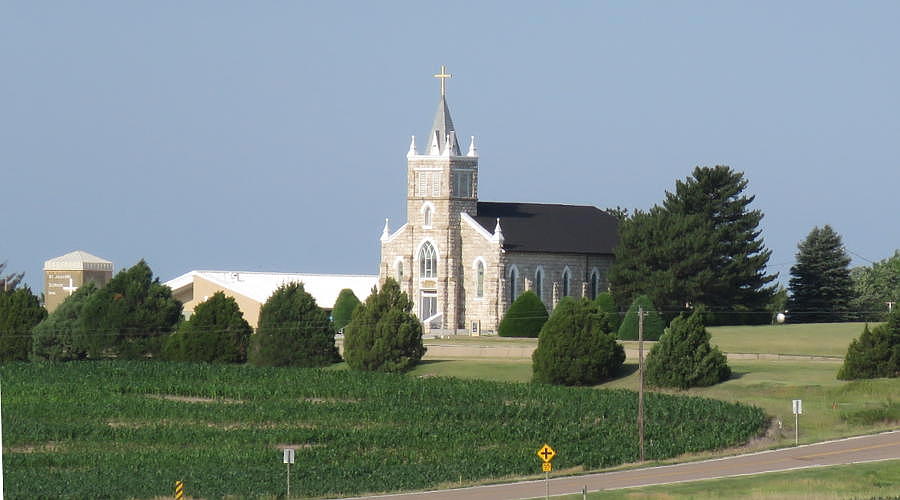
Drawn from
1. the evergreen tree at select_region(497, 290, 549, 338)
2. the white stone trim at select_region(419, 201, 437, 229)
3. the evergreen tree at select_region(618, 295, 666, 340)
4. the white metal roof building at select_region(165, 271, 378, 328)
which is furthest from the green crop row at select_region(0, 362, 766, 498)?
the white metal roof building at select_region(165, 271, 378, 328)

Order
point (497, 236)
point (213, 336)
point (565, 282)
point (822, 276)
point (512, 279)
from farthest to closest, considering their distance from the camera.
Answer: point (822, 276) < point (565, 282) < point (512, 279) < point (497, 236) < point (213, 336)

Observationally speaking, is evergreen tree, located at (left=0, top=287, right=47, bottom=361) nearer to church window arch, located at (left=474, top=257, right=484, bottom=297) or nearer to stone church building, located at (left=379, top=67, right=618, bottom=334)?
stone church building, located at (left=379, top=67, right=618, bottom=334)

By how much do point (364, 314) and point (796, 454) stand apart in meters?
36.4

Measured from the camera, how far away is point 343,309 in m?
106

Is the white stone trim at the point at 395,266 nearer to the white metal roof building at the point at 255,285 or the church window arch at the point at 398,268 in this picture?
the church window arch at the point at 398,268

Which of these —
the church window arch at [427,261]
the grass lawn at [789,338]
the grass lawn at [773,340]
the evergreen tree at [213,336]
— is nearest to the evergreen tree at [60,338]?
the evergreen tree at [213,336]

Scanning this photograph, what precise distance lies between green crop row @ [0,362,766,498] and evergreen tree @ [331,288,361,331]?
66.7 ft

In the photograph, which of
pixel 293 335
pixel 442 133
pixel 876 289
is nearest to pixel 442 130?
pixel 442 133

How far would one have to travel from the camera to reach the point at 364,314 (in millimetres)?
89250

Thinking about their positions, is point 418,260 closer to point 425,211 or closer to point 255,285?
point 425,211

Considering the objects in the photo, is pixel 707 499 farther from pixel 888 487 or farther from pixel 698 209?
pixel 698 209

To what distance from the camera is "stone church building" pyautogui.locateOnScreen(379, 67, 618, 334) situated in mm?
101812

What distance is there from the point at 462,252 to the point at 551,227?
6.63 m

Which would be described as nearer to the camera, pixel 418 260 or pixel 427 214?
pixel 427 214
